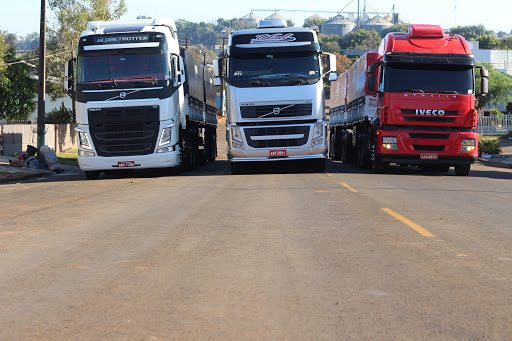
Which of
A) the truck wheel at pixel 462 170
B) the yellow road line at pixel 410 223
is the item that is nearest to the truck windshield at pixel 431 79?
the truck wheel at pixel 462 170

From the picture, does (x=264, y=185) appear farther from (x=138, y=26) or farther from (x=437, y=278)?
(x=437, y=278)

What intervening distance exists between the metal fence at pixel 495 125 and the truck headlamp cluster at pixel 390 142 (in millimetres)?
40309

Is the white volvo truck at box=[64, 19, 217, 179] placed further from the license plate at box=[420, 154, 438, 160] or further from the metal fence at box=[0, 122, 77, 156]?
the metal fence at box=[0, 122, 77, 156]

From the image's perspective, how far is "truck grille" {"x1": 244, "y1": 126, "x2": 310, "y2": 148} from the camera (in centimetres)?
1992

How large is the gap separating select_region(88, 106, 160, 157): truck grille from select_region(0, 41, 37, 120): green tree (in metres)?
46.4

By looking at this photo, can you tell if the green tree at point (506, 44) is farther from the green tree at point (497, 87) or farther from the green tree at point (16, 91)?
the green tree at point (16, 91)

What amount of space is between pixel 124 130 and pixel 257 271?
46.3 feet

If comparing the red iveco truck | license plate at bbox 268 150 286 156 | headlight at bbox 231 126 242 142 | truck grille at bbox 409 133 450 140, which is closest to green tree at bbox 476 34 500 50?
the red iveco truck

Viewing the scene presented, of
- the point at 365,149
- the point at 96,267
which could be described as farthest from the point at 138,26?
the point at 96,267

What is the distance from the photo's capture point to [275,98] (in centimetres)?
1970

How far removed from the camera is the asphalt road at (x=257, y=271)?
4531 millimetres

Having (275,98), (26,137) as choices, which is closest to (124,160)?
(275,98)

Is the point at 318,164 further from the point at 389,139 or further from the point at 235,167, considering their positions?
the point at 235,167

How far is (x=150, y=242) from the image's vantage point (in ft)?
25.8
